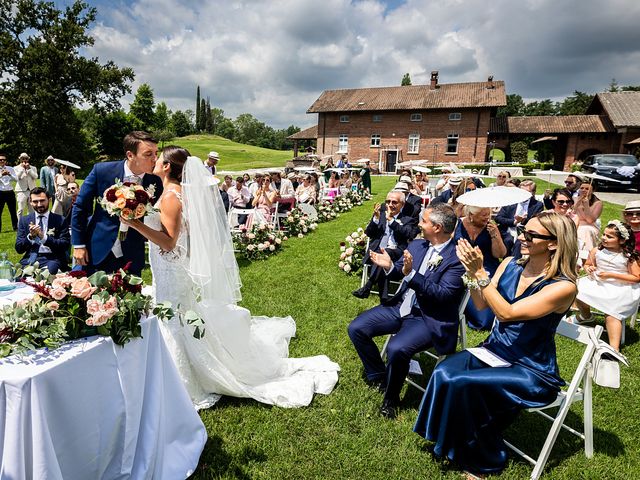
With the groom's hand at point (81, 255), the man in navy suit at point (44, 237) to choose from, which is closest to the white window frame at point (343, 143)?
the man in navy suit at point (44, 237)

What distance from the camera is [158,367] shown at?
8.64 ft

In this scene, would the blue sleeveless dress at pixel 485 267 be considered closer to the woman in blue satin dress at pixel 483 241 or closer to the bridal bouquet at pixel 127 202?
the woman in blue satin dress at pixel 483 241

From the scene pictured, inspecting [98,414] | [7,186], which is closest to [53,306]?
[98,414]

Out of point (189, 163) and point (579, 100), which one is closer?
point (189, 163)

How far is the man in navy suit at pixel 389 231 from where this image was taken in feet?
19.5

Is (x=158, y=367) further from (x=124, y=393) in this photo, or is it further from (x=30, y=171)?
(x=30, y=171)

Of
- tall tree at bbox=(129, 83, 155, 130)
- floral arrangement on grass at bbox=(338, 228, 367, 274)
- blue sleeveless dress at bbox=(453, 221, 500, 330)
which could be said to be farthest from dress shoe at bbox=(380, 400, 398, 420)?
tall tree at bbox=(129, 83, 155, 130)

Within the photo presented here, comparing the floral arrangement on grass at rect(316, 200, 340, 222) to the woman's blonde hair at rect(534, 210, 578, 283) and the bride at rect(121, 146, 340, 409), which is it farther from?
the woman's blonde hair at rect(534, 210, 578, 283)

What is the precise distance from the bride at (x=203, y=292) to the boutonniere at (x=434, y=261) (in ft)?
5.27

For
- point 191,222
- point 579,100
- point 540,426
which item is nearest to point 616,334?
point 540,426

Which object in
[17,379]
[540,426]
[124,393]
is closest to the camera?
[17,379]

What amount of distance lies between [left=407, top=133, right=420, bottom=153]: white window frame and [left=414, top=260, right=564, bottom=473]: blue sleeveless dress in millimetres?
41513

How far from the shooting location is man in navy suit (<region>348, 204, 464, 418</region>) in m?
3.59

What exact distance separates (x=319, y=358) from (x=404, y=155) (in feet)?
134
